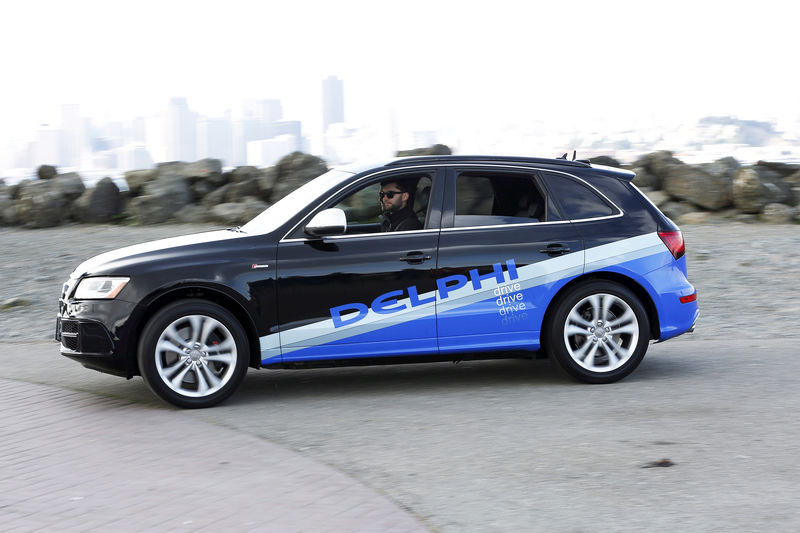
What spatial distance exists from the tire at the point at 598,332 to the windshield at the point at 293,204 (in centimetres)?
194

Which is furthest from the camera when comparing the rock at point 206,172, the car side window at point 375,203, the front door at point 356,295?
the rock at point 206,172

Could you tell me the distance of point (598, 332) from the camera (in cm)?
748

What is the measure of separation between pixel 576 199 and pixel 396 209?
1401mm

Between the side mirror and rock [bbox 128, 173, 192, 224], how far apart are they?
42.7ft

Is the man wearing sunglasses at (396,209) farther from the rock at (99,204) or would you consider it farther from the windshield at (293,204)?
the rock at (99,204)

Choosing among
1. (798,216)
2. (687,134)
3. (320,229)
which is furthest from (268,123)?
(320,229)

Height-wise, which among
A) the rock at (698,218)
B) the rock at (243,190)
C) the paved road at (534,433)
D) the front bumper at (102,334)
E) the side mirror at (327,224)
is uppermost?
the rock at (243,190)

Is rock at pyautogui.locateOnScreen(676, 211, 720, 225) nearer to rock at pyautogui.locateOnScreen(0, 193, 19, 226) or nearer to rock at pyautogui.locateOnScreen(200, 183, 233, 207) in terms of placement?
rock at pyautogui.locateOnScreen(200, 183, 233, 207)

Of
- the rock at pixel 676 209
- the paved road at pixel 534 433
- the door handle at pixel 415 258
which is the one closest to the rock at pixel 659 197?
the rock at pixel 676 209

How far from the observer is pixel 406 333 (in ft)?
23.3

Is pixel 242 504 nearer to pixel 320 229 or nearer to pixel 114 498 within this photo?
pixel 114 498

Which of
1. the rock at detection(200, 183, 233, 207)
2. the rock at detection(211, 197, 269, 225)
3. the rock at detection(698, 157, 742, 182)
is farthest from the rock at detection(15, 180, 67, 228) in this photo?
the rock at detection(698, 157, 742, 182)

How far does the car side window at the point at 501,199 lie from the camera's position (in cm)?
743

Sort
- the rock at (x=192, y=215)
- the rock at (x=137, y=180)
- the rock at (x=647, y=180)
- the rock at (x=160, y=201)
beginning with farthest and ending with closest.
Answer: the rock at (x=137, y=180) → the rock at (x=647, y=180) → the rock at (x=160, y=201) → the rock at (x=192, y=215)
